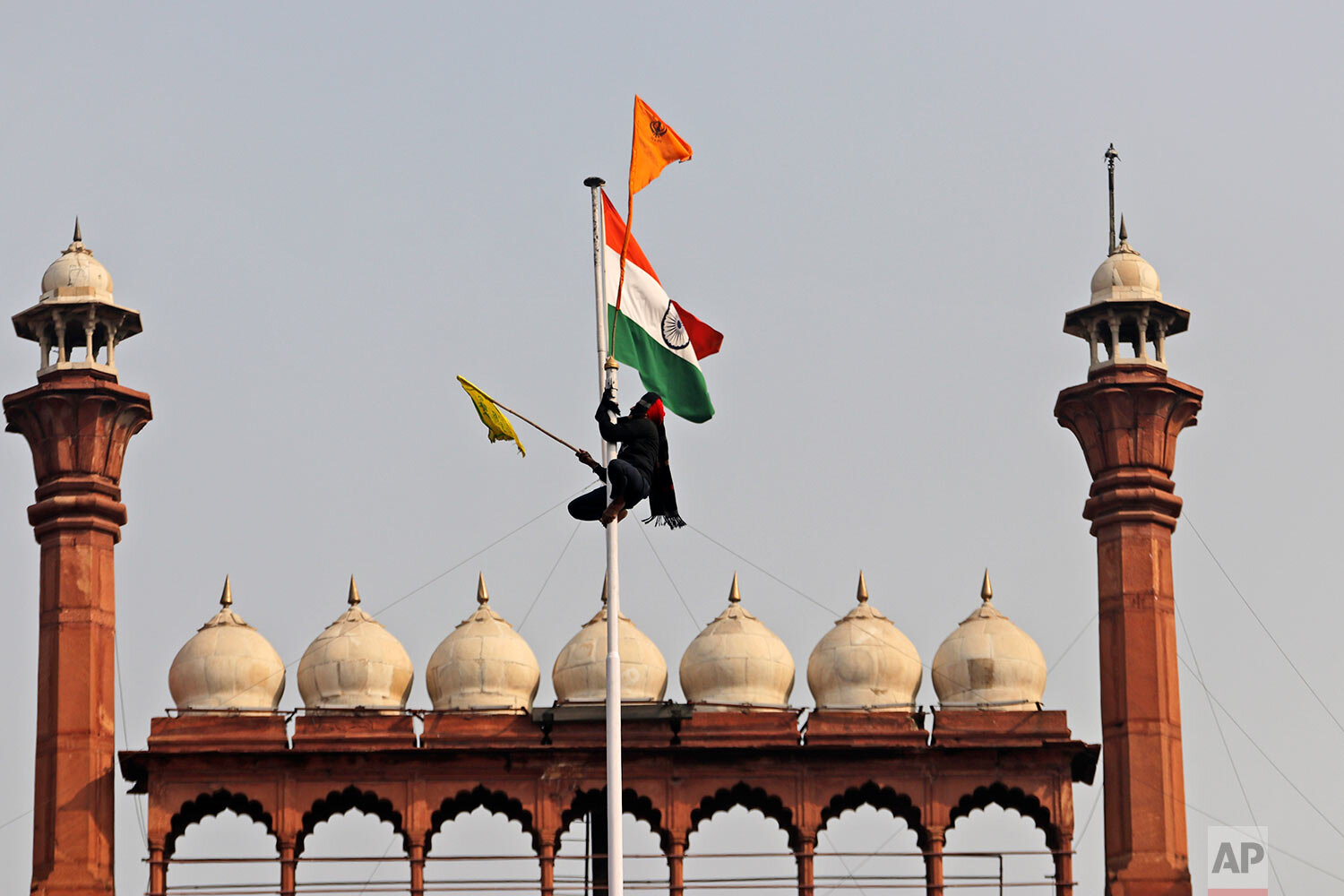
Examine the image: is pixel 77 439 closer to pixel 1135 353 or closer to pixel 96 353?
pixel 96 353

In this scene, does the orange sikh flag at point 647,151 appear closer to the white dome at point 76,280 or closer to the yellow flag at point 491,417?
the yellow flag at point 491,417

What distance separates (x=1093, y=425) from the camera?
1581 inches

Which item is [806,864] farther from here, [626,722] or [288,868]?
[288,868]

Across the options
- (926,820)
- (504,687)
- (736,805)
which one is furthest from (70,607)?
(926,820)

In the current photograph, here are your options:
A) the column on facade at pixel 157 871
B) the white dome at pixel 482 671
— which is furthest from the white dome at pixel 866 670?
the column on facade at pixel 157 871

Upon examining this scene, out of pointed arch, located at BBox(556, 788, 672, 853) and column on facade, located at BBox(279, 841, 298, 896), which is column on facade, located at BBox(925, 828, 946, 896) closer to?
pointed arch, located at BBox(556, 788, 672, 853)

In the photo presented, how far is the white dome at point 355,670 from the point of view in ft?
127

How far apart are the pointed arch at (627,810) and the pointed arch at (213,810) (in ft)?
13.7

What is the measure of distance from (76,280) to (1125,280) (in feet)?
53.4

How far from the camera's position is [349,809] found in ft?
126

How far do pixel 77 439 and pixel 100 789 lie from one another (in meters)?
5.39

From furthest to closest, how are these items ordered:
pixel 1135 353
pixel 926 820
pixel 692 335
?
pixel 1135 353 → pixel 926 820 → pixel 692 335

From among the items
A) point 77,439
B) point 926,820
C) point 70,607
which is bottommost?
point 926,820

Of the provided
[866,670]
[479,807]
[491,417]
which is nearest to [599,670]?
[479,807]
